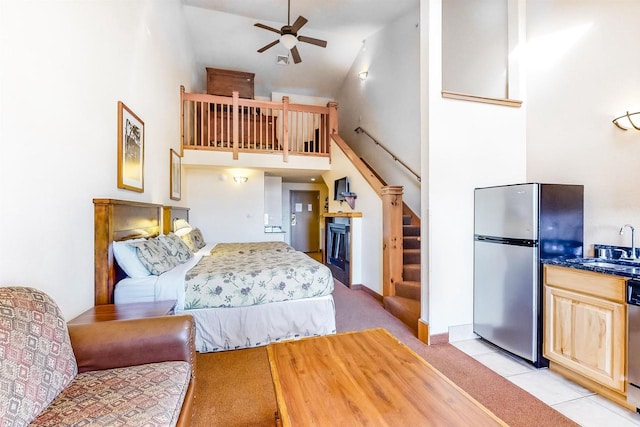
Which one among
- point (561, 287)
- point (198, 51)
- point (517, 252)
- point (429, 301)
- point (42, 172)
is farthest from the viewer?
point (198, 51)

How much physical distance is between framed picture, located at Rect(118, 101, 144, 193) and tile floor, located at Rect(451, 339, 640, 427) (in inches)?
130

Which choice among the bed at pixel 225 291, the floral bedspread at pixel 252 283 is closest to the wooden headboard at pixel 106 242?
the bed at pixel 225 291

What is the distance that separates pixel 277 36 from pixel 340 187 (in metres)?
3.45

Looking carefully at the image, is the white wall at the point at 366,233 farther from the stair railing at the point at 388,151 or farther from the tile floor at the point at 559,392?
the tile floor at the point at 559,392

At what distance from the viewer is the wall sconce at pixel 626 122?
6.70ft

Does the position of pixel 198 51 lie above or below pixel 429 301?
above

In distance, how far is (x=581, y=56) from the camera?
7.86 feet

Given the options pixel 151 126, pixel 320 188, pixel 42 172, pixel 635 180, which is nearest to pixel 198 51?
pixel 151 126

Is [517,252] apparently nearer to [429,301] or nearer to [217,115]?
[429,301]

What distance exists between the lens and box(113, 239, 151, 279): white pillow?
211 centimetres

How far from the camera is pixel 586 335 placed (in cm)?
189

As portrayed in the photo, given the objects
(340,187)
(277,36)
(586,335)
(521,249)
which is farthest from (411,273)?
(277,36)

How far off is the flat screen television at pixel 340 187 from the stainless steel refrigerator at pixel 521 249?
2.57 m

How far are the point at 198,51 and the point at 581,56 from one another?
21.2ft
